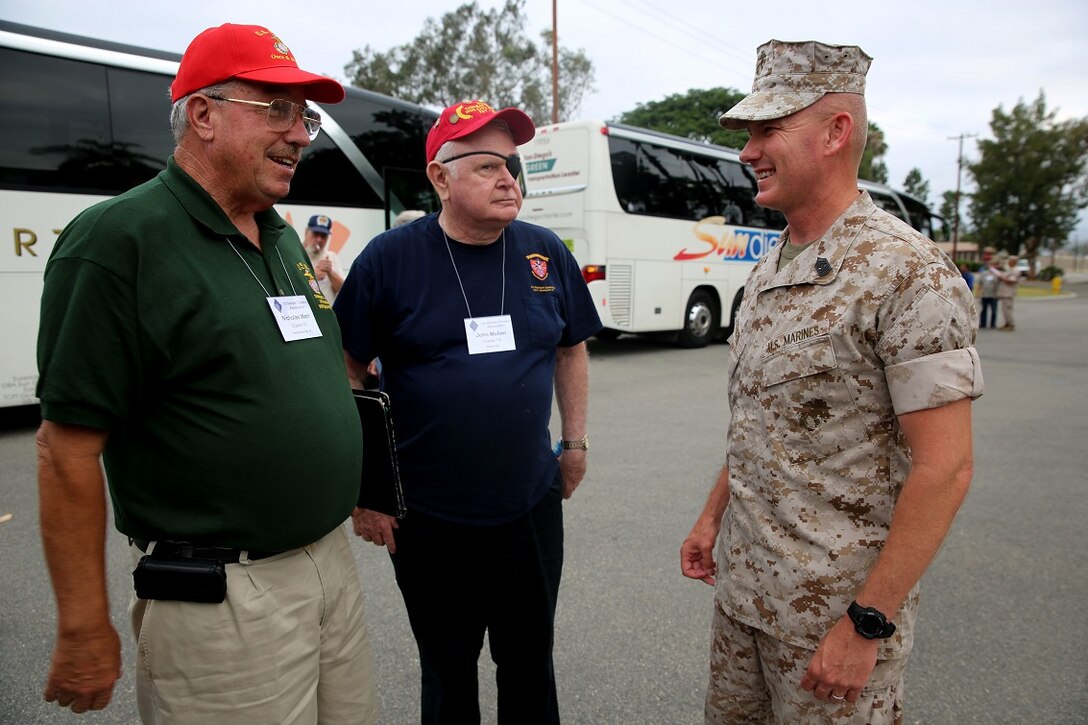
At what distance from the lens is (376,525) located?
2086mm

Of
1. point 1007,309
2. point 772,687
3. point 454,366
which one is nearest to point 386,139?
point 454,366

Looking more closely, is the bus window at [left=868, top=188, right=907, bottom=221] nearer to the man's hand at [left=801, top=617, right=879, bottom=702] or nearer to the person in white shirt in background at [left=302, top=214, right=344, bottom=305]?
the person in white shirt in background at [left=302, top=214, right=344, bottom=305]

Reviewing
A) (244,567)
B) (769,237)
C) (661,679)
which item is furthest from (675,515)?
(769,237)

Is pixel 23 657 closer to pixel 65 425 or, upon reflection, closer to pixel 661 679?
pixel 65 425

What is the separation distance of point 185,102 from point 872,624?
1.79 metres

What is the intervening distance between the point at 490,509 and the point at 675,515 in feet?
8.16

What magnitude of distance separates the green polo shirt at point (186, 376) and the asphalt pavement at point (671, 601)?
1.35m

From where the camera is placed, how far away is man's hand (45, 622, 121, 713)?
4.41 feet

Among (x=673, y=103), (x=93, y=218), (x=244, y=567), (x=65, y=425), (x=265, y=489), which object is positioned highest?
(x=673, y=103)

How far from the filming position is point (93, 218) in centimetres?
134

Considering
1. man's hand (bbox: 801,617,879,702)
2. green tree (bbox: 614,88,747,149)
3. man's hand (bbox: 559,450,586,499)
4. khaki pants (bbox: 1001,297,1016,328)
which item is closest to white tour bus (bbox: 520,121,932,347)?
khaki pants (bbox: 1001,297,1016,328)

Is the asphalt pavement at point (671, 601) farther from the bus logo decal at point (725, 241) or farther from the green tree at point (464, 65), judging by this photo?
the green tree at point (464, 65)

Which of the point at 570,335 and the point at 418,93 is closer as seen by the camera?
the point at 570,335

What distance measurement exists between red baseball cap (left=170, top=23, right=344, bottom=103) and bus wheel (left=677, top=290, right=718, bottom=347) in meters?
11.1
